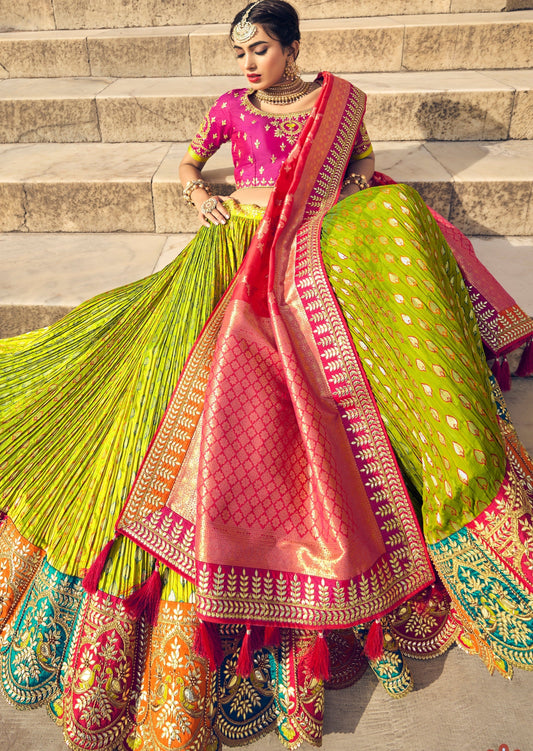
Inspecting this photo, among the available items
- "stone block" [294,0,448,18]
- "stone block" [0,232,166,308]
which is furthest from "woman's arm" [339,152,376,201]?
"stone block" [294,0,448,18]

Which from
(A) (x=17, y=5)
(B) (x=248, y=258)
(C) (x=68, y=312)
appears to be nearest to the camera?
(B) (x=248, y=258)

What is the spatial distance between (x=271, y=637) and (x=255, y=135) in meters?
1.75

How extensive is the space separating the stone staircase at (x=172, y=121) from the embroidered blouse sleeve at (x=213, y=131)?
269 mm

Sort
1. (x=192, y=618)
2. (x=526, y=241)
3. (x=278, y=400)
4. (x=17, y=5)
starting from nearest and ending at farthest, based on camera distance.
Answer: (x=192, y=618) < (x=278, y=400) < (x=526, y=241) < (x=17, y=5)

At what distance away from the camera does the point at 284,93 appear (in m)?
2.10

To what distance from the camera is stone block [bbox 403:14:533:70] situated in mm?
3355

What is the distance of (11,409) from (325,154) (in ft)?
Result: 4.56

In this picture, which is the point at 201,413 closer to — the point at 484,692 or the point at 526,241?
the point at 484,692

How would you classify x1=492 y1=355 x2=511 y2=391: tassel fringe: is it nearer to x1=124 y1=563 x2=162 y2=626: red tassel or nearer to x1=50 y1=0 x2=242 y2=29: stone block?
x1=124 y1=563 x2=162 y2=626: red tassel

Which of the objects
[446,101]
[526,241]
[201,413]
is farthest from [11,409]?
[446,101]

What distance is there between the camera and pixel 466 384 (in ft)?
4.41

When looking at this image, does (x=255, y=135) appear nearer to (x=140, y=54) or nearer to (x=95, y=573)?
(x=95, y=573)

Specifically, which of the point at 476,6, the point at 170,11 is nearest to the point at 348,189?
the point at 476,6

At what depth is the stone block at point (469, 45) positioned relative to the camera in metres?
3.36
